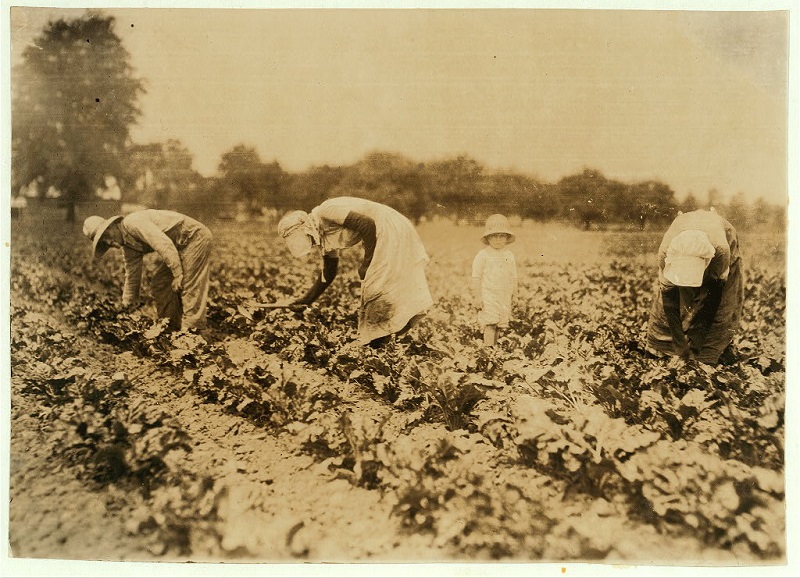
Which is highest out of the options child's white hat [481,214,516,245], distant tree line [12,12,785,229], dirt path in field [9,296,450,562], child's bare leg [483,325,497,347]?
distant tree line [12,12,785,229]

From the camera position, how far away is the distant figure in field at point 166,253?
13.9 feet

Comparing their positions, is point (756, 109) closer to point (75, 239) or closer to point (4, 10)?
point (75, 239)

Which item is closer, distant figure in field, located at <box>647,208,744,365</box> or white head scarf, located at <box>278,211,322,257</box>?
distant figure in field, located at <box>647,208,744,365</box>

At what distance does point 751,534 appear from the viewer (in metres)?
4.04

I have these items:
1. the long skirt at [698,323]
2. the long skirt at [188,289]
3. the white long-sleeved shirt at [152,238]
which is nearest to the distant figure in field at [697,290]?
the long skirt at [698,323]

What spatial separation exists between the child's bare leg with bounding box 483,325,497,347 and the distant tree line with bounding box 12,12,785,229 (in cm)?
83

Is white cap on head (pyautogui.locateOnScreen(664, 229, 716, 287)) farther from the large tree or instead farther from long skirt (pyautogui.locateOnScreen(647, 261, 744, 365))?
the large tree

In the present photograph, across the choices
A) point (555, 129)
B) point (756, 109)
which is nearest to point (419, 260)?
point (555, 129)

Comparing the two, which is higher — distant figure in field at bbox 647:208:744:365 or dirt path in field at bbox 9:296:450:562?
distant figure in field at bbox 647:208:744:365

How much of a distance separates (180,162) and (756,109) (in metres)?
4.41

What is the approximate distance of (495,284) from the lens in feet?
13.8

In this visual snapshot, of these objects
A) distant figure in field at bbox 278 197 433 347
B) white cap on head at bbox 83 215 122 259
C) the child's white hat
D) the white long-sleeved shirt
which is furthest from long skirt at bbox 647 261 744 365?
white cap on head at bbox 83 215 122 259

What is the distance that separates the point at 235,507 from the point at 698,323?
3.70 m

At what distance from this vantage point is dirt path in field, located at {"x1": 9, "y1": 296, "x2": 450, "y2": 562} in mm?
3982
